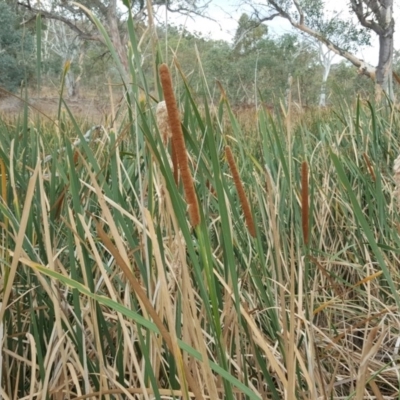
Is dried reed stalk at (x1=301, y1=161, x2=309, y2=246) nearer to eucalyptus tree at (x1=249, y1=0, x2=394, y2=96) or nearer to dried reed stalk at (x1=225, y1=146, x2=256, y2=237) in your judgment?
dried reed stalk at (x1=225, y1=146, x2=256, y2=237)

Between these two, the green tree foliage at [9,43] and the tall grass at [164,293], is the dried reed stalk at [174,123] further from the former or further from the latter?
the green tree foliage at [9,43]

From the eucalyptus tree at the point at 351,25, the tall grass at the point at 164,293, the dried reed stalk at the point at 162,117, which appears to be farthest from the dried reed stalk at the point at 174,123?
the eucalyptus tree at the point at 351,25

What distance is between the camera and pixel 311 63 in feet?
82.2

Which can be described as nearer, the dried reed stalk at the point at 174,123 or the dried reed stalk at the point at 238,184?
the dried reed stalk at the point at 174,123

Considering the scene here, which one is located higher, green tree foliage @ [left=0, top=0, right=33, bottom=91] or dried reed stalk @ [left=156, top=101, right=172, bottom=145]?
green tree foliage @ [left=0, top=0, right=33, bottom=91]

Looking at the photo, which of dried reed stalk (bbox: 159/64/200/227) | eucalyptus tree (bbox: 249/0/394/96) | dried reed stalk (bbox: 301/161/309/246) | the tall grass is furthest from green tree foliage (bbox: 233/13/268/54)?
dried reed stalk (bbox: 159/64/200/227)

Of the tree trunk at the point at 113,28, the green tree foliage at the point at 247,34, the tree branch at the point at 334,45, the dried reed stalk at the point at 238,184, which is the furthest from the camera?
the green tree foliage at the point at 247,34

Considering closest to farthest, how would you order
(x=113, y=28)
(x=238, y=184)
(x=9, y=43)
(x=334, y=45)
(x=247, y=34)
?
(x=238, y=184)
(x=334, y=45)
(x=113, y=28)
(x=9, y=43)
(x=247, y=34)

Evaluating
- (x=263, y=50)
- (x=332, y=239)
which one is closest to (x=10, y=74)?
(x=263, y=50)

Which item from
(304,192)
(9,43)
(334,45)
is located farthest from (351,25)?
(304,192)

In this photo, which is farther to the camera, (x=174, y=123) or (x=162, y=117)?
(x=162, y=117)

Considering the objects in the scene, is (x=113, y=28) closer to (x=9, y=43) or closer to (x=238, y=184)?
(x=9, y=43)

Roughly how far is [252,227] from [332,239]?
838mm

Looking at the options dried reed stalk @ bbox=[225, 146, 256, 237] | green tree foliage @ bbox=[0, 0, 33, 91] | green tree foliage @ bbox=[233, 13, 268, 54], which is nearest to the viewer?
dried reed stalk @ bbox=[225, 146, 256, 237]
